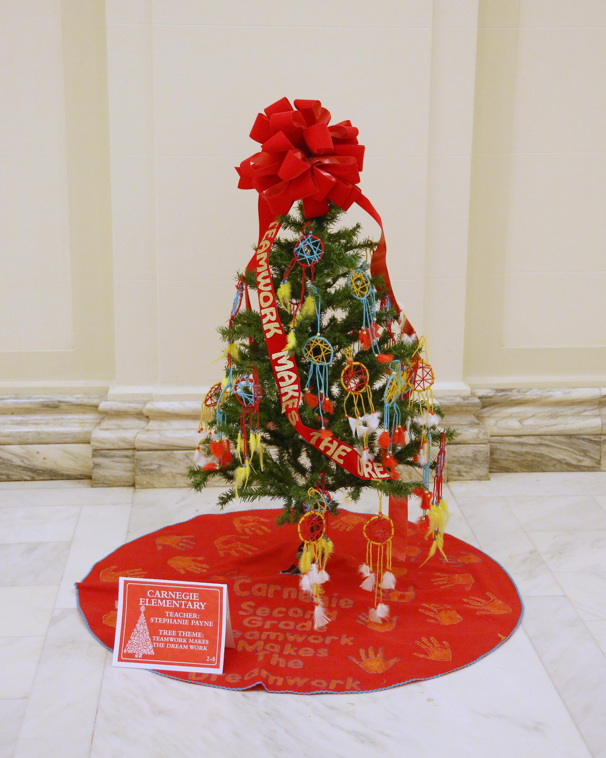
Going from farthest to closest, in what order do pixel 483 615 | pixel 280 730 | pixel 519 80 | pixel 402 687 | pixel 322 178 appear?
pixel 519 80, pixel 483 615, pixel 322 178, pixel 402 687, pixel 280 730

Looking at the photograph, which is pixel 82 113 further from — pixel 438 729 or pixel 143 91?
pixel 438 729

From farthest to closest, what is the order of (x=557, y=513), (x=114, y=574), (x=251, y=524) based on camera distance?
(x=557, y=513)
(x=251, y=524)
(x=114, y=574)

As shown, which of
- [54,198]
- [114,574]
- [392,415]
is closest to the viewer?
[392,415]

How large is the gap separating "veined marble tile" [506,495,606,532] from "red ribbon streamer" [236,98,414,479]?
1051 millimetres

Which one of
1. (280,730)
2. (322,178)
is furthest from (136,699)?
(322,178)

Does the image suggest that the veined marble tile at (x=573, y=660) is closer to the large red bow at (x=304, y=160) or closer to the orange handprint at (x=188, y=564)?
the orange handprint at (x=188, y=564)

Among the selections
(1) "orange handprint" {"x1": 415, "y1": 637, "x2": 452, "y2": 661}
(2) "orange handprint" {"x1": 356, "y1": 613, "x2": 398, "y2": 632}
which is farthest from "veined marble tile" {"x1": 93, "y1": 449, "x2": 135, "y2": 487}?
(1) "orange handprint" {"x1": 415, "y1": 637, "x2": 452, "y2": 661}

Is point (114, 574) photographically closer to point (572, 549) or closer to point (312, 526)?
point (312, 526)

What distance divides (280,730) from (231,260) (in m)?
2.05

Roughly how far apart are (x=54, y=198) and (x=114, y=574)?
5.61ft

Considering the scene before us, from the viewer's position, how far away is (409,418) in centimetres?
265

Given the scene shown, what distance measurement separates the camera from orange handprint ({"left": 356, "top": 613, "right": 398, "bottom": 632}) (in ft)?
8.20

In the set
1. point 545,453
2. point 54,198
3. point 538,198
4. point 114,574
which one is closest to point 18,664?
point 114,574

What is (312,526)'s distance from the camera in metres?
2.50
